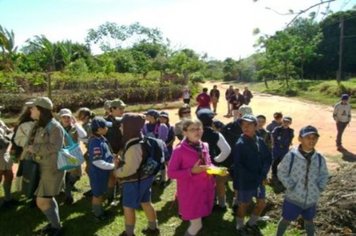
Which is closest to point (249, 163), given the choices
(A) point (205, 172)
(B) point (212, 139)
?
(B) point (212, 139)

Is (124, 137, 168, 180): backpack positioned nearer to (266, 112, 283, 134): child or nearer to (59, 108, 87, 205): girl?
(59, 108, 87, 205): girl

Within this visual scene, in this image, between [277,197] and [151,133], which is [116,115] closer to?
[151,133]

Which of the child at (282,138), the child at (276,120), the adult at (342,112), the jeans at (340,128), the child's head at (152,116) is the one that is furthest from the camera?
the jeans at (340,128)

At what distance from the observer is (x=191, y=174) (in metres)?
4.45

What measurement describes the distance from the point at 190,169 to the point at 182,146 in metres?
0.26

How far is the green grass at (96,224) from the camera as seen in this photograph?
223 inches

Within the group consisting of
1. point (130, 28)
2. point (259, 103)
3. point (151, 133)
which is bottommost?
point (259, 103)

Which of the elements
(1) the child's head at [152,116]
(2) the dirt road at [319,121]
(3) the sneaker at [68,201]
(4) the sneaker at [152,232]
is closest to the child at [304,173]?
(4) the sneaker at [152,232]

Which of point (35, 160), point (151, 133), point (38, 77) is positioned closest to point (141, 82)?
point (38, 77)

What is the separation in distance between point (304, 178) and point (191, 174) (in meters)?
1.28

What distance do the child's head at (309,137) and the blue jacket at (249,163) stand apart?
66cm

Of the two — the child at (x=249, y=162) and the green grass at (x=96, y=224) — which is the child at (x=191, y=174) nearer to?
the child at (x=249, y=162)

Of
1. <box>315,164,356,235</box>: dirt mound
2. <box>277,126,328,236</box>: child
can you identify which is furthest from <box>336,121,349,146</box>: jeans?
<box>277,126,328,236</box>: child

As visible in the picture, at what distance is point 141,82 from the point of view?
28.0 m
